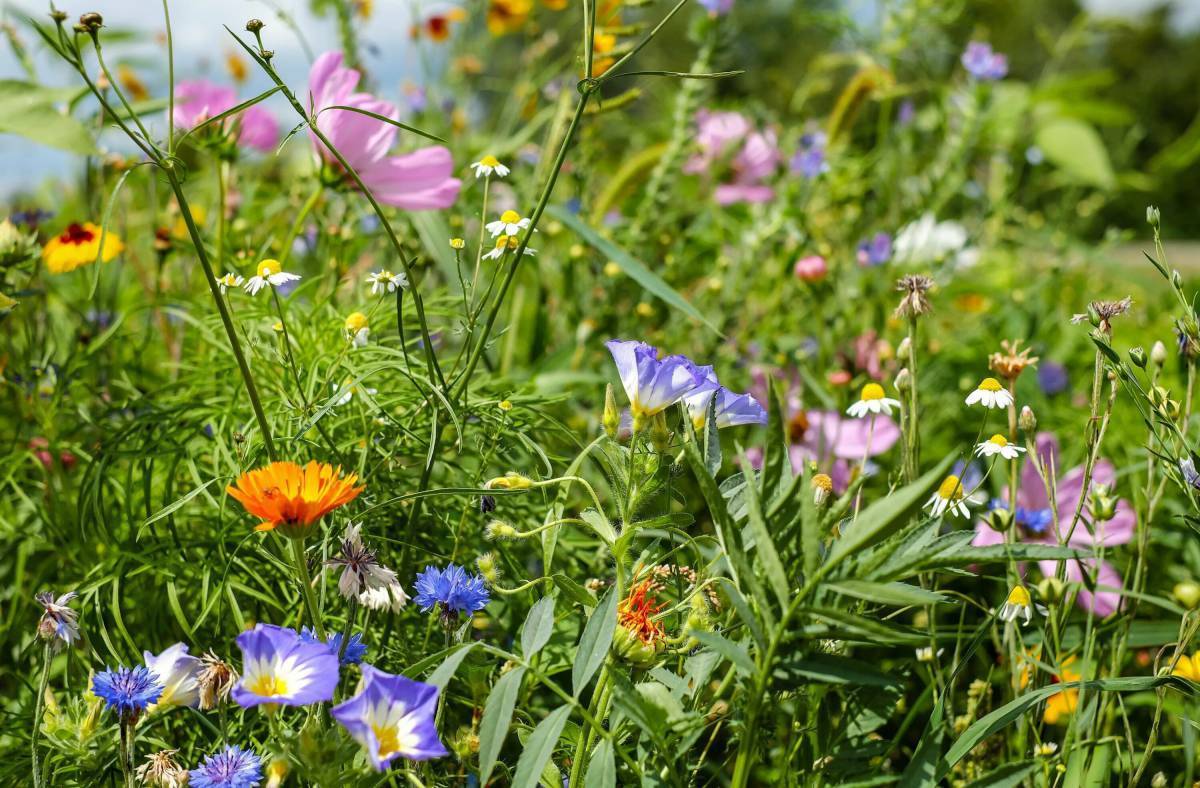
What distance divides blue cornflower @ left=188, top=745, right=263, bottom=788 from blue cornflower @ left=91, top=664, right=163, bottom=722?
0.14 ft

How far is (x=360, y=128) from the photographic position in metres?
0.73

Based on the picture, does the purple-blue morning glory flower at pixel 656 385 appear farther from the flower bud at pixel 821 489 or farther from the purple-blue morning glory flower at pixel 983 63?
the purple-blue morning glory flower at pixel 983 63

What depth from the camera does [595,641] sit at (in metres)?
0.43

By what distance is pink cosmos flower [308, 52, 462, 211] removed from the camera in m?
0.73

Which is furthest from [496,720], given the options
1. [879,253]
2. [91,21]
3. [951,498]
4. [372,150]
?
[879,253]

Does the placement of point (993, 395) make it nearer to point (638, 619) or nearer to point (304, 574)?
point (638, 619)

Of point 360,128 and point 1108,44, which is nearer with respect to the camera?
point 360,128

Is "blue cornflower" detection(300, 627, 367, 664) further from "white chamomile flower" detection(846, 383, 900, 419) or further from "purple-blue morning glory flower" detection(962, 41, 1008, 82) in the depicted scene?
"purple-blue morning glory flower" detection(962, 41, 1008, 82)

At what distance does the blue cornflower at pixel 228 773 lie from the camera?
41 centimetres

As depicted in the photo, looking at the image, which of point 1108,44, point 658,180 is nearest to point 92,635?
point 658,180

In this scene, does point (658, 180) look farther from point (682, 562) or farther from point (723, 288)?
point (682, 562)

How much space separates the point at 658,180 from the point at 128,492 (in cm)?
66

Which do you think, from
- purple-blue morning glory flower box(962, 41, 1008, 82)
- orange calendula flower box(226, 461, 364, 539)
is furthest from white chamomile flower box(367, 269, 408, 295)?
purple-blue morning glory flower box(962, 41, 1008, 82)

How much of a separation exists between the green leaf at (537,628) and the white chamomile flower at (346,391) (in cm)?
16
